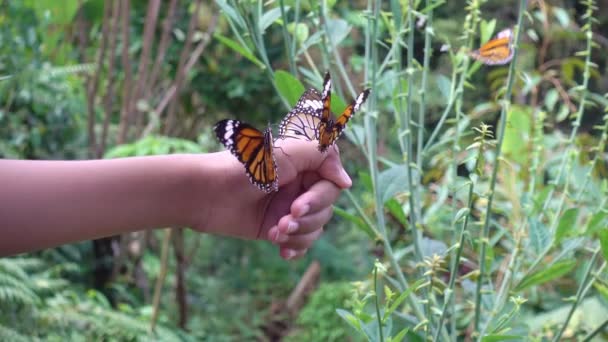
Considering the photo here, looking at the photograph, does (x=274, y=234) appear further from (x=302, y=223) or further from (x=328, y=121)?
(x=328, y=121)

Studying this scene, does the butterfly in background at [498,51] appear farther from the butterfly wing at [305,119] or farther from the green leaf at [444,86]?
the butterfly wing at [305,119]

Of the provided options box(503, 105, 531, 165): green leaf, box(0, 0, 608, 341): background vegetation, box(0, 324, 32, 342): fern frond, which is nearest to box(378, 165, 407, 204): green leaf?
box(0, 0, 608, 341): background vegetation

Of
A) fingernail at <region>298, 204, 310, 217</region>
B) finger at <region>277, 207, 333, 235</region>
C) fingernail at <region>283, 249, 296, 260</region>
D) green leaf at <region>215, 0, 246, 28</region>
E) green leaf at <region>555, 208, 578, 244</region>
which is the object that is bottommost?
green leaf at <region>555, 208, 578, 244</region>

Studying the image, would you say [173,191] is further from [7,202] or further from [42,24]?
[42,24]

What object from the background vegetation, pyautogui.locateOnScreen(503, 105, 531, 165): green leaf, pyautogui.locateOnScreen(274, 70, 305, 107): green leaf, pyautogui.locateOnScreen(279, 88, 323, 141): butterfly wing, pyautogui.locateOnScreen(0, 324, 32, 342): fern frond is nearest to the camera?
pyautogui.locateOnScreen(279, 88, 323, 141): butterfly wing

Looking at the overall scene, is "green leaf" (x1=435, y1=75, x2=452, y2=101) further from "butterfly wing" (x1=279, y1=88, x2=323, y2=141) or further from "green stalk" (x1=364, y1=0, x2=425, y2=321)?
"butterfly wing" (x1=279, y1=88, x2=323, y2=141)

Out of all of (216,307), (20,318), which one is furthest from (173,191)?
(216,307)
